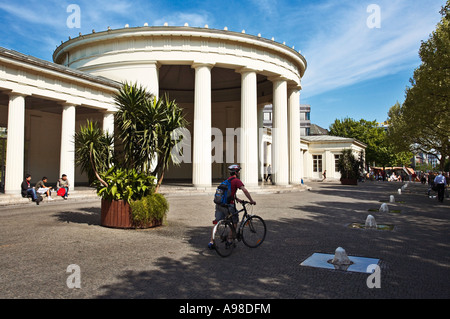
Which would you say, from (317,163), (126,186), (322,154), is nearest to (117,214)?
(126,186)

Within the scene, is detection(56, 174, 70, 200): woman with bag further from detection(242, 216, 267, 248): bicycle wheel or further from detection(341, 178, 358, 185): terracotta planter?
detection(341, 178, 358, 185): terracotta planter

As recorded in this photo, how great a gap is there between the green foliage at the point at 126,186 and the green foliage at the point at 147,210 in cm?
24

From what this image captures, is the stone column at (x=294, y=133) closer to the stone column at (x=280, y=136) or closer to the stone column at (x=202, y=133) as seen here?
the stone column at (x=280, y=136)

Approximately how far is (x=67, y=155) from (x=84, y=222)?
9810 mm

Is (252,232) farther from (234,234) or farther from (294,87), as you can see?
(294,87)

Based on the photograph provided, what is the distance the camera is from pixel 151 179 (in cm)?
1012

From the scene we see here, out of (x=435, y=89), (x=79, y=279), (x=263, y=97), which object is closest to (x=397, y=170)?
(x=263, y=97)

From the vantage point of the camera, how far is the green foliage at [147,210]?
30.8 feet

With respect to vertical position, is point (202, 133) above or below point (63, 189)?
above

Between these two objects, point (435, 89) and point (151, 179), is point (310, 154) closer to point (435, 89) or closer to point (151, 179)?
point (435, 89)

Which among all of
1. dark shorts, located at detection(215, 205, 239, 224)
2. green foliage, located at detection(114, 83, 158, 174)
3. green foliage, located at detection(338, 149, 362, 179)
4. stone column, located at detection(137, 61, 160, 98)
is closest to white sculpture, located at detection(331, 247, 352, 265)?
dark shorts, located at detection(215, 205, 239, 224)

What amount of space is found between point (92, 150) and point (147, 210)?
97.5 inches

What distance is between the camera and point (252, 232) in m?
7.27

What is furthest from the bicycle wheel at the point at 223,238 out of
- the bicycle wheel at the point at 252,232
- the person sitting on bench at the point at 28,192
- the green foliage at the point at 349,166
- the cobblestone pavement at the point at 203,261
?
the green foliage at the point at 349,166
